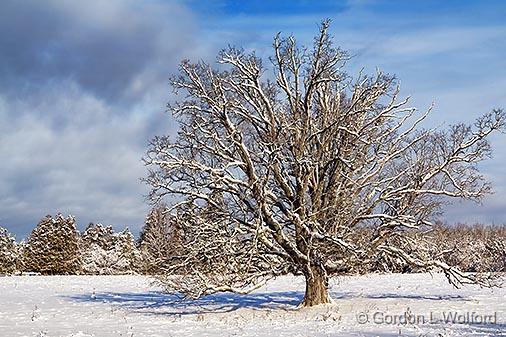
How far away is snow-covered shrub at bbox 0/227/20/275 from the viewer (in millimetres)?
62844

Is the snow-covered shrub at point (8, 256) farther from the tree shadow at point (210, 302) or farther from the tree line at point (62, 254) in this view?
the tree shadow at point (210, 302)

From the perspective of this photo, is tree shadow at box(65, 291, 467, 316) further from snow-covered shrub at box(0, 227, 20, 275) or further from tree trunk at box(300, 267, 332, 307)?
snow-covered shrub at box(0, 227, 20, 275)

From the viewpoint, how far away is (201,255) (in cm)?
2047

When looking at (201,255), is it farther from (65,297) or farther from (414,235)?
(65,297)

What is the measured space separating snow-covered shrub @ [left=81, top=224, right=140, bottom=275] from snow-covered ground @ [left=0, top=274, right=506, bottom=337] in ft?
124

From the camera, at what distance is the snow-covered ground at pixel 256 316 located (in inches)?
639

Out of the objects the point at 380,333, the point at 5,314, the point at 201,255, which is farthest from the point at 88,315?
the point at 380,333

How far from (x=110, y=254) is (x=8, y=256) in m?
11.2

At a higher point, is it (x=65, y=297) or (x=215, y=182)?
(x=215, y=182)

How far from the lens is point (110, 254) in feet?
231

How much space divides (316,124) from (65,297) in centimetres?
1645

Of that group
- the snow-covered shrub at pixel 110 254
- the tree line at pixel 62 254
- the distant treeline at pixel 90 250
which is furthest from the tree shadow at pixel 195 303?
the snow-covered shrub at pixel 110 254

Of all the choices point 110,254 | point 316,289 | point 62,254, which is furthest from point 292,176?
point 110,254

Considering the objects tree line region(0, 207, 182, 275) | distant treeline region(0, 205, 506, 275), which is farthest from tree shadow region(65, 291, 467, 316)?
tree line region(0, 207, 182, 275)
